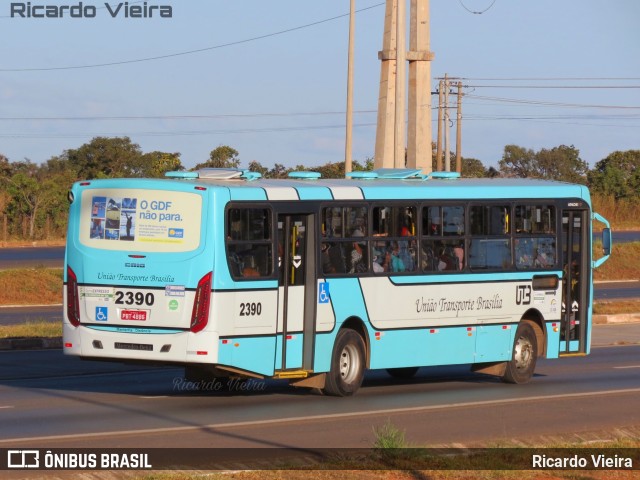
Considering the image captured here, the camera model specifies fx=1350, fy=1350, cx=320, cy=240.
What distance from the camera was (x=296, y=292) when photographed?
1739 cm

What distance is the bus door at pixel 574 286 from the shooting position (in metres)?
21.4

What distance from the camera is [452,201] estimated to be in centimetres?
1958

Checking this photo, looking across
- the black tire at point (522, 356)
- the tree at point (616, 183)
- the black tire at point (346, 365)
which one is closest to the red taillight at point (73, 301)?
the black tire at point (346, 365)

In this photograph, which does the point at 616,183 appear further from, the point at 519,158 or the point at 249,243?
the point at 249,243

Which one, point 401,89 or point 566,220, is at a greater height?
point 401,89

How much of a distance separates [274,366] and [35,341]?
9.45 metres

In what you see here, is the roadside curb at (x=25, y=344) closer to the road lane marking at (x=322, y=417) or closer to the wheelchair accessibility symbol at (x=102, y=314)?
the wheelchair accessibility symbol at (x=102, y=314)

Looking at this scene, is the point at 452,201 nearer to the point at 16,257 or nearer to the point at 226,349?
the point at 226,349

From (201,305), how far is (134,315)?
888 millimetres

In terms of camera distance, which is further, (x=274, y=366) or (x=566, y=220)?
(x=566, y=220)

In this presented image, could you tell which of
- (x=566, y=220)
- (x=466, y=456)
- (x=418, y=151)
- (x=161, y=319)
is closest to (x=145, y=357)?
(x=161, y=319)

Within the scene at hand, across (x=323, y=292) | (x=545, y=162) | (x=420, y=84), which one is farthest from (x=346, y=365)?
(x=545, y=162)

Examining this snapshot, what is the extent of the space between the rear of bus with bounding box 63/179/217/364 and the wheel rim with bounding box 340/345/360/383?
8.32 feet

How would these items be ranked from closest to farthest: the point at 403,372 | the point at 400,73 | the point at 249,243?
the point at 249,243 < the point at 403,372 < the point at 400,73
